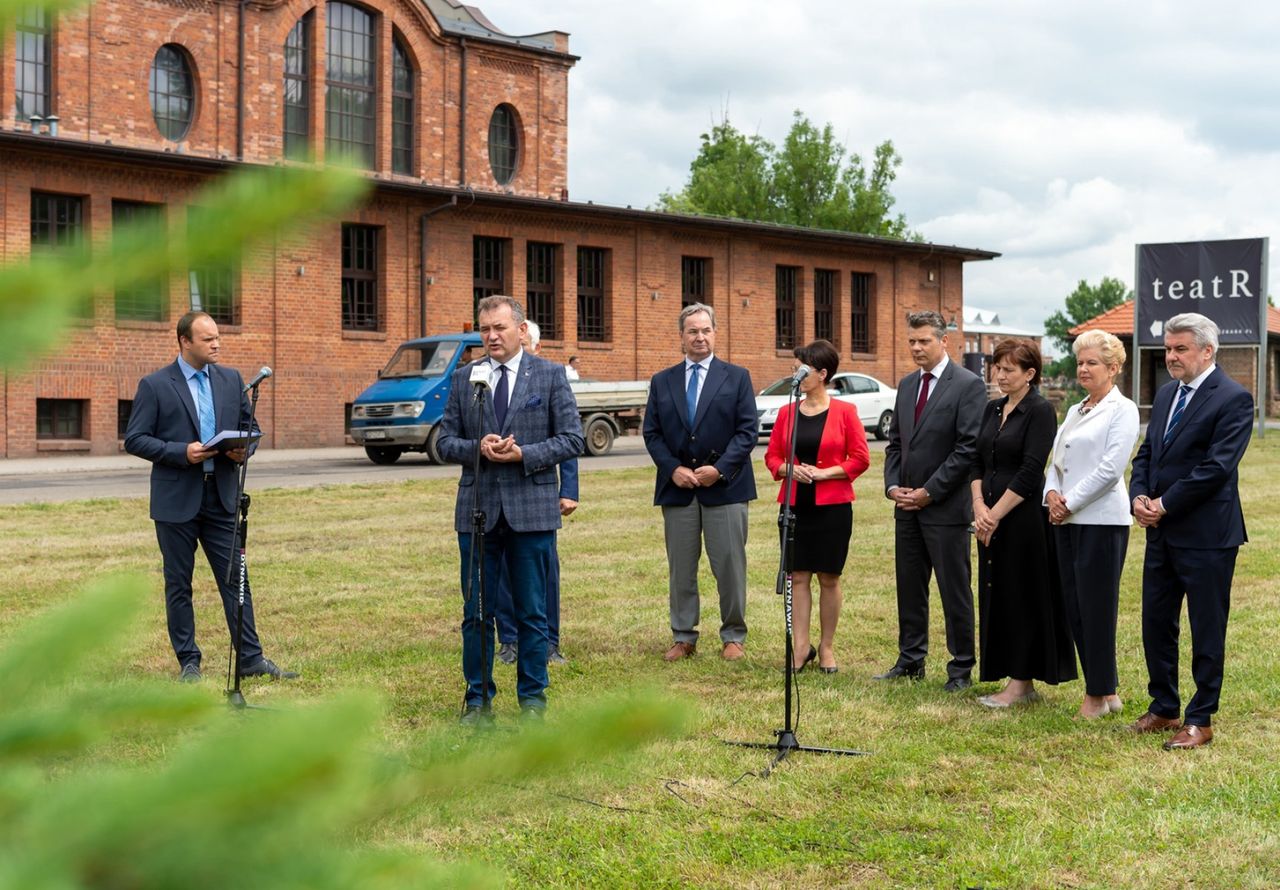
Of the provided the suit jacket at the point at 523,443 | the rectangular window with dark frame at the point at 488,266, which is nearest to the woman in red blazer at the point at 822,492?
the suit jacket at the point at 523,443

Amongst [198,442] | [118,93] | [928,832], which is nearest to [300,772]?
[928,832]

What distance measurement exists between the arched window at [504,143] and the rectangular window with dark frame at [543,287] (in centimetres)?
595

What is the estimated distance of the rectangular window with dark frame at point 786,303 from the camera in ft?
127

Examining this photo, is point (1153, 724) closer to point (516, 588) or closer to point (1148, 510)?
point (1148, 510)

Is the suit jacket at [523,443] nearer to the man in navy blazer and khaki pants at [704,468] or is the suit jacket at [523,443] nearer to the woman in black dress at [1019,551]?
the man in navy blazer and khaki pants at [704,468]

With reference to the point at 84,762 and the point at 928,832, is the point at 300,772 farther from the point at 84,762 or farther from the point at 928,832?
the point at 928,832

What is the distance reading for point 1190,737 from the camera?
6.18 m

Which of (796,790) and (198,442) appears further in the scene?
(198,442)

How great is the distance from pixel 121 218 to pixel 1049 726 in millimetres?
6704

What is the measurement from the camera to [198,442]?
7.42 metres

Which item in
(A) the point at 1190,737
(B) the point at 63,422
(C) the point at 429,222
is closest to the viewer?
(A) the point at 1190,737

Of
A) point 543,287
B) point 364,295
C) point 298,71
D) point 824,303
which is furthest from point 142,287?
point 824,303

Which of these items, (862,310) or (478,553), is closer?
(478,553)

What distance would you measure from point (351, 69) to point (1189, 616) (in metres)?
32.6
